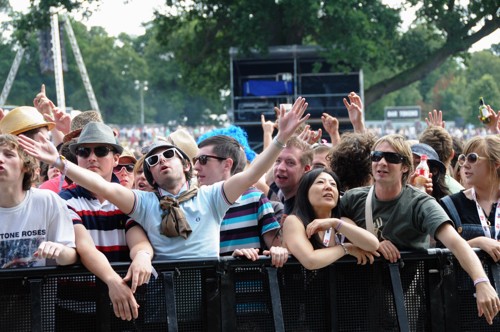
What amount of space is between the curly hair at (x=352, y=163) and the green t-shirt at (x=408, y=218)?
929 millimetres

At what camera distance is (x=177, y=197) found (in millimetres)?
4668

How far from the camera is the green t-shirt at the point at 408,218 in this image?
182 inches

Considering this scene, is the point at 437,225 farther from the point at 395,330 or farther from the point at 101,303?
the point at 101,303

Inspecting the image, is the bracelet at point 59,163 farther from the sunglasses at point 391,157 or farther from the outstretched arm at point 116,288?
the sunglasses at point 391,157

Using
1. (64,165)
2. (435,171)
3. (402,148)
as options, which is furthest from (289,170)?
(64,165)

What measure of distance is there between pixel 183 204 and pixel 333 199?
0.85 metres

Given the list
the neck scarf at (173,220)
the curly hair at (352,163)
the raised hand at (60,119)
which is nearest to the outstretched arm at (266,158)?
the neck scarf at (173,220)

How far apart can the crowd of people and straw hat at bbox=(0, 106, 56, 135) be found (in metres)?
0.61

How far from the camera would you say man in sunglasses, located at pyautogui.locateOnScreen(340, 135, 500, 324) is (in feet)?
14.4

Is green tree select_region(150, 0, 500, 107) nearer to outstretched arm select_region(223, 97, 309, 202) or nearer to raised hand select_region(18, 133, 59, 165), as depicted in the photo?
outstretched arm select_region(223, 97, 309, 202)

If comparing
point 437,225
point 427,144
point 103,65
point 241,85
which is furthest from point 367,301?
point 103,65

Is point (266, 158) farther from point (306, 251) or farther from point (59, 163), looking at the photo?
point (59, 163)

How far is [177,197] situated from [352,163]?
160 cm

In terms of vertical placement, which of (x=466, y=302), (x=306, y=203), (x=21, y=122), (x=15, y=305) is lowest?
(x=466, y=302)
